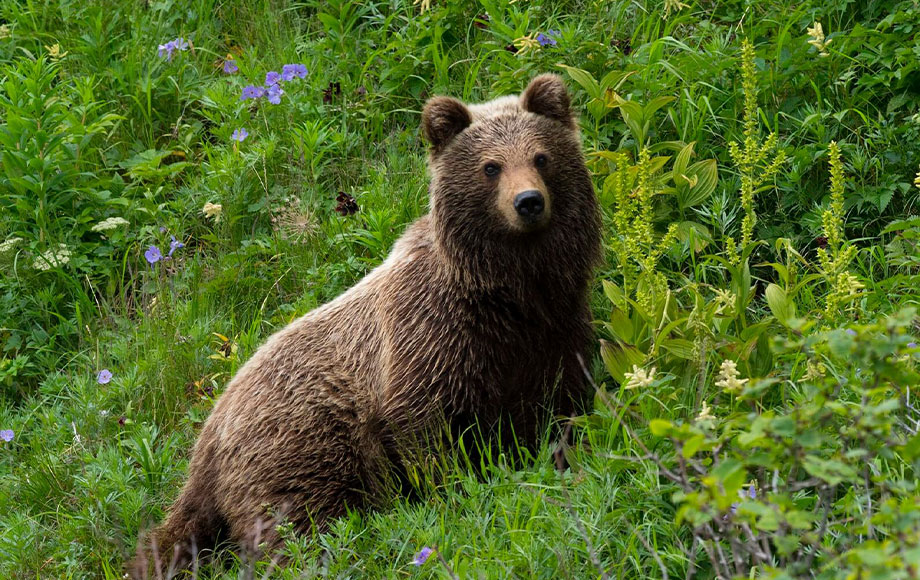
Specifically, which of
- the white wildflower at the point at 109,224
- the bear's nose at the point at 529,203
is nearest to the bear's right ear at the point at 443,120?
the bear's nose at the point at 529,203

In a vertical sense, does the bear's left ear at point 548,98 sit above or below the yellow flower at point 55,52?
below

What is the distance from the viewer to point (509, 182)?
4566mm

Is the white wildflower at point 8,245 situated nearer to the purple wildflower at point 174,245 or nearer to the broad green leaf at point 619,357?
the purple wildflower at point 174,245

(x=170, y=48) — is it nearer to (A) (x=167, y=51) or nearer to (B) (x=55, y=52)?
(A) (x=167, y=51)

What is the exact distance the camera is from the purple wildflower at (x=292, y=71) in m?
6.96

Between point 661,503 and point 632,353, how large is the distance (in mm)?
909

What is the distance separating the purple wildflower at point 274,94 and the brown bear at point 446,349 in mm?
2146

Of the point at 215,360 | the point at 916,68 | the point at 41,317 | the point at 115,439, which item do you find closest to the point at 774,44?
the point at 916,68

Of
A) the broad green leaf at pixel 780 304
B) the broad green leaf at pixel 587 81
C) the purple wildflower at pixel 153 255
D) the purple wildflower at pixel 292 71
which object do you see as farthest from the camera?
the purple wildflower at pixel 292 71

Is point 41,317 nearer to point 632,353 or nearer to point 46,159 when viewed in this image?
point 46,159

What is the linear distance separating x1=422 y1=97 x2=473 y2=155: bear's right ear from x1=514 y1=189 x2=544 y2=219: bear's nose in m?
0.63

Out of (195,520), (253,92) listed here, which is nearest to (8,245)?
(253,92)

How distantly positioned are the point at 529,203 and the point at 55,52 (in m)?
4.41

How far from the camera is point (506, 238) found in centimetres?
471
